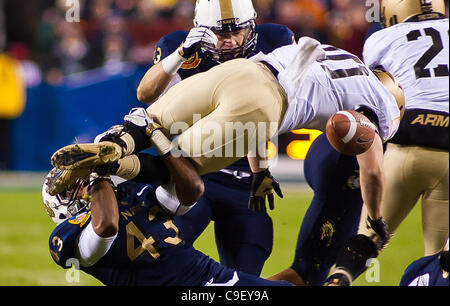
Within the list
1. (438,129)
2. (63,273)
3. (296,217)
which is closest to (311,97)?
(438,129)

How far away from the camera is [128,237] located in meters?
2.96

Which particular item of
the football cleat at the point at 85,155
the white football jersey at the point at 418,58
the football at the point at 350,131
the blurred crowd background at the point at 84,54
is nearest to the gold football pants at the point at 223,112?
the football at the point at 350,131

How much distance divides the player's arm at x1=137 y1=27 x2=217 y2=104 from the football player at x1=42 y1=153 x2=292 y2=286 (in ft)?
1.63

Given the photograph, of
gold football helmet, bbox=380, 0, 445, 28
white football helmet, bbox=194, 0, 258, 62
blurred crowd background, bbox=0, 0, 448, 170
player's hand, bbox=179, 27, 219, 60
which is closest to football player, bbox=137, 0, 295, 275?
white football helmet, bbox=194, 0, 258, 62

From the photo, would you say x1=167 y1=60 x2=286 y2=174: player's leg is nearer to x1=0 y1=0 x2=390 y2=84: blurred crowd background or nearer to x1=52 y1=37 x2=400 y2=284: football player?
x1=52 y1=37 x2=400 y2=284: football player

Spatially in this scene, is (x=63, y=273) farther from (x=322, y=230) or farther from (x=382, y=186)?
(x=382, y=186)

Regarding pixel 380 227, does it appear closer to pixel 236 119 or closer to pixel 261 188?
pixel 261 188

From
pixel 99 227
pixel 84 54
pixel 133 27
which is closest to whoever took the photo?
pixel 99 227

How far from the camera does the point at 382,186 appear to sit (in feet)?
11.2

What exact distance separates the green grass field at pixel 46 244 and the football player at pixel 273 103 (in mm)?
1642

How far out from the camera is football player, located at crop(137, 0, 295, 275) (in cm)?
356

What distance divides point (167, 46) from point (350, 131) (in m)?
1.08

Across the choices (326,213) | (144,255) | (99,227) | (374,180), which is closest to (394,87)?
(374,180)

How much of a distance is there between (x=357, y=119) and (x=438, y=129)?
25.7 inches
